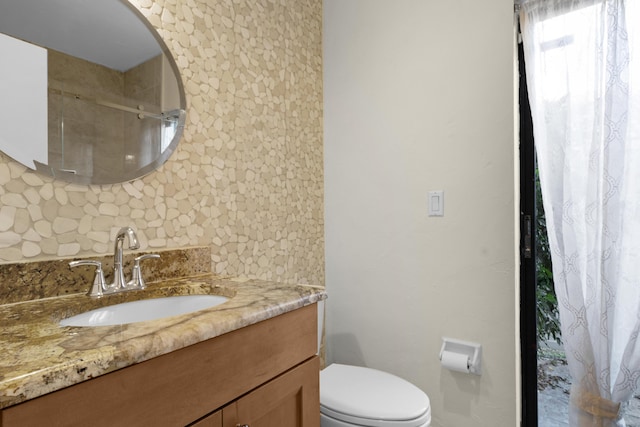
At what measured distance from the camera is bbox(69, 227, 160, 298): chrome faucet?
0.97 meters

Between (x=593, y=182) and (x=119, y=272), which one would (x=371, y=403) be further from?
(x=593, y=182)

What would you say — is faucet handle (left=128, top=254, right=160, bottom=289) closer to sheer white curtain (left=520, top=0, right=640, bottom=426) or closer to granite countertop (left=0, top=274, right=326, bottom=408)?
granite countertop (left=0, top=274, right=326, bottom=408)

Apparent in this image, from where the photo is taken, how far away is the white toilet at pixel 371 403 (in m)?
1.19

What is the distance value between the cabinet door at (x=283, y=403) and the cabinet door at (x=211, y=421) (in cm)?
1

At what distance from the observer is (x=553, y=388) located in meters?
1.52

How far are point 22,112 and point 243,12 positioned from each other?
0.96 meters

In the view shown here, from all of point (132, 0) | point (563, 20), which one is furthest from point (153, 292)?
point (563, 20)

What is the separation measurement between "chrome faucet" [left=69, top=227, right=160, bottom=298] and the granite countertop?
0.12 feet

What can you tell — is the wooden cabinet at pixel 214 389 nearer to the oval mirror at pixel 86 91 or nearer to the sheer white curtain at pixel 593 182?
the oval mirror at pixel 86 91

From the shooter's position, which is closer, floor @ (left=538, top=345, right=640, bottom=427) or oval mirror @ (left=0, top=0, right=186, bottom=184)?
oval mirror @ (left=0, top=0, right=186, bottom=184)

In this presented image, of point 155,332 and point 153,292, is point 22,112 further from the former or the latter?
point 155,332

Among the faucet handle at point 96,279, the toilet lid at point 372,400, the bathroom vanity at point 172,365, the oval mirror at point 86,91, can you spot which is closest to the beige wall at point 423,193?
the toilet lid at point 372,400

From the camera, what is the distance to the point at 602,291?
1313 mm

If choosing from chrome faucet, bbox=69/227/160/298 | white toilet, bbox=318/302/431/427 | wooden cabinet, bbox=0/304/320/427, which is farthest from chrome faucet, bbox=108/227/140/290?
white toilet, bbox=318/302/431/427
